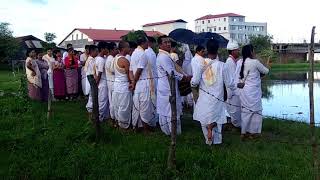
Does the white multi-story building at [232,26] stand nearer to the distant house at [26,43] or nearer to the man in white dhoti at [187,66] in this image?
the distant house at [26,43]

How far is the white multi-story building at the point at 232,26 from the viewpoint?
3937 inches

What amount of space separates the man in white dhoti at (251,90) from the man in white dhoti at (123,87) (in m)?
2.20

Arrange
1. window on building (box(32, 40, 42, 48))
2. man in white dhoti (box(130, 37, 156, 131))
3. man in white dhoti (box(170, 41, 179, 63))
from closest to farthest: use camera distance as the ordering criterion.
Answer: man in white dhoti (box(130, 37, 156, 131)), man in white dhoti (box(170, 41, 179, 63)), window on building (box(32, 40, 42, 48))

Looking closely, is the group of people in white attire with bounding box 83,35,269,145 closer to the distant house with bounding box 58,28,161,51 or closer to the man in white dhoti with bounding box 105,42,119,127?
the man in white dhoti with bounding box 105,42,119,127

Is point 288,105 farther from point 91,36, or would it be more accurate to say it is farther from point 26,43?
point 91,36

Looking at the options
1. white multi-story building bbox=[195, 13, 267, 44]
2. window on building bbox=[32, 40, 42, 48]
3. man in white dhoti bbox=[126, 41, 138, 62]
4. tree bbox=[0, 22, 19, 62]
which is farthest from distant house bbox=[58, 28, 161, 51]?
man in white dhoti bbox=[126, 41, 138, 62]

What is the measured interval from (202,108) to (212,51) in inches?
37.2

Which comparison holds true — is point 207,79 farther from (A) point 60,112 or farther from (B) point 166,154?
(A) point 60,112

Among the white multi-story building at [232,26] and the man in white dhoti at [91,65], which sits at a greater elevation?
the white multi-story building at [232,26]

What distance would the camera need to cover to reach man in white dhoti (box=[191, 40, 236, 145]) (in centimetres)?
714

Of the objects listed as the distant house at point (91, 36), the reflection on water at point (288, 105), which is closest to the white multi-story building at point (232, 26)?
the distant house at point (91, 36)

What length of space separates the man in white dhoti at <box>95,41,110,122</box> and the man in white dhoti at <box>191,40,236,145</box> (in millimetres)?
2923

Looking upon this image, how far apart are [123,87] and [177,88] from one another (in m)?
1.19

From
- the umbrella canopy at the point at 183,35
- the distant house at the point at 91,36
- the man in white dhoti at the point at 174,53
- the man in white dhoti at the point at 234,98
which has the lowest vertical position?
the man in white dhoti at the point at 234,98
